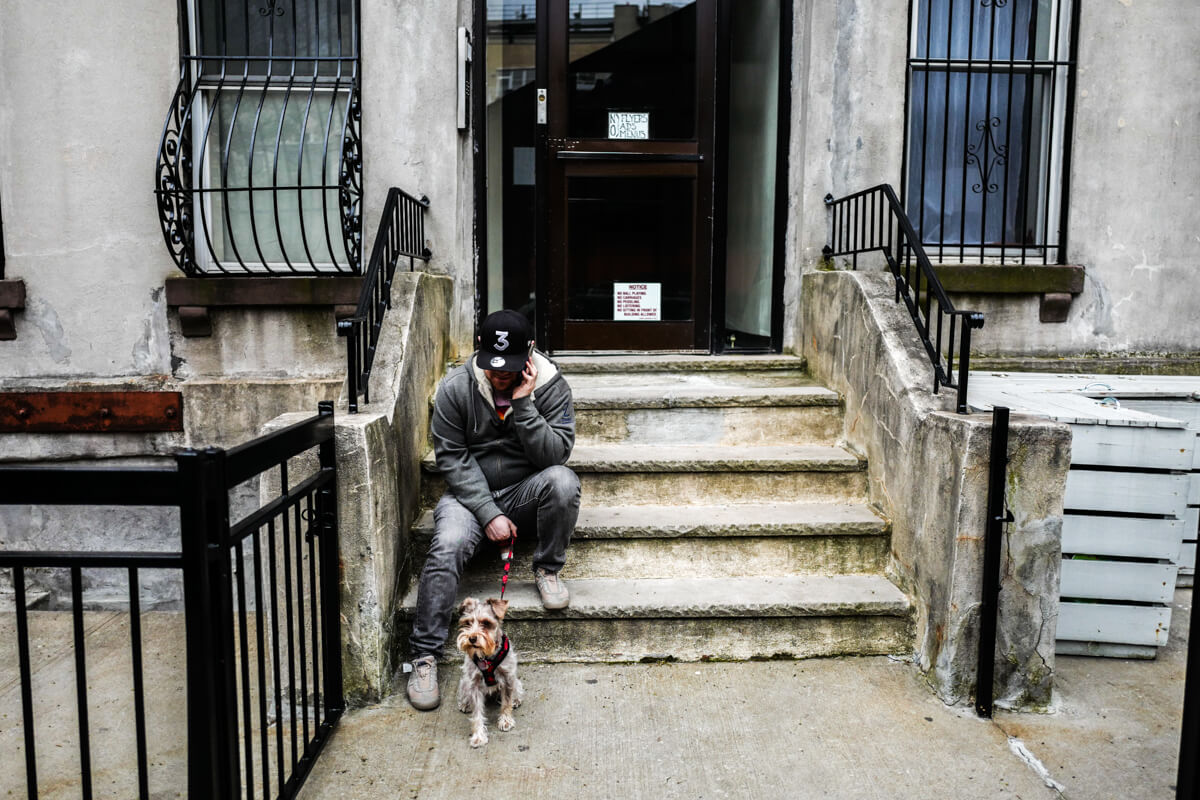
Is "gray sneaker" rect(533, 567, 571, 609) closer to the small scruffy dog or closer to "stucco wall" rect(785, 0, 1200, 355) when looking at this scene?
the small scruffy dog

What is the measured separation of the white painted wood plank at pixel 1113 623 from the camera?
3.93 meters

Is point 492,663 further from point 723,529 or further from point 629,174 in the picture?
point 629,174

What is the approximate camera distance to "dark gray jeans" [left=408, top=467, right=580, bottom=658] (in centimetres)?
352

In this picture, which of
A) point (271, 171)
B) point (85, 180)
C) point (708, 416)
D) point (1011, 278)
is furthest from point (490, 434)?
point (1011, 278)

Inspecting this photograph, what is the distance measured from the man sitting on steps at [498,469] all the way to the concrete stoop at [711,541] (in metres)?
0.25

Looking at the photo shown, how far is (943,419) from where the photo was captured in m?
3.66

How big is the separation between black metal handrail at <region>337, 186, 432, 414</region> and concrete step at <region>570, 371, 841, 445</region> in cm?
118

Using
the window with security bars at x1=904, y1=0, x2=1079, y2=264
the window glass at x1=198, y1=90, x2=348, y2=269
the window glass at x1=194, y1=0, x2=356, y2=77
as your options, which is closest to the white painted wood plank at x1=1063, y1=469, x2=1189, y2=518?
the window with security bars at x1=904, y1=0, x2=1079, y2=264

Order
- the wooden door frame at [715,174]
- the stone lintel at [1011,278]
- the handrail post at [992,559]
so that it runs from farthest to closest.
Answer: the wooden door frame at [715,174], the stone lintel at [1011,278], the handrail post at [992,559]

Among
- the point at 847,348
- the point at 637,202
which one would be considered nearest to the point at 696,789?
the point at 847,348

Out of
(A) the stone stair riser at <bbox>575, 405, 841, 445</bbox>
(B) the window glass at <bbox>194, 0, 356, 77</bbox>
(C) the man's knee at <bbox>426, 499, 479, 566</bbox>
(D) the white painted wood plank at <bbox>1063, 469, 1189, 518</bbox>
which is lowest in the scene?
(C) the man's knee at <bbox>426, 499, 479, 566</bbox>

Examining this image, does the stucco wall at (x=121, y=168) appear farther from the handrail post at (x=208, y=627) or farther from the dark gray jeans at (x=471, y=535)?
A: the handrail post at (x=208, y=627)

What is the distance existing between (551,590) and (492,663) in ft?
1.92

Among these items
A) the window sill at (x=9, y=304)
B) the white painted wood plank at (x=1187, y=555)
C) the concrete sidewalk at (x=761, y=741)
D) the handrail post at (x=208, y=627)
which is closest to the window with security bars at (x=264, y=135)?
the window sill at (x=9, y=304)
